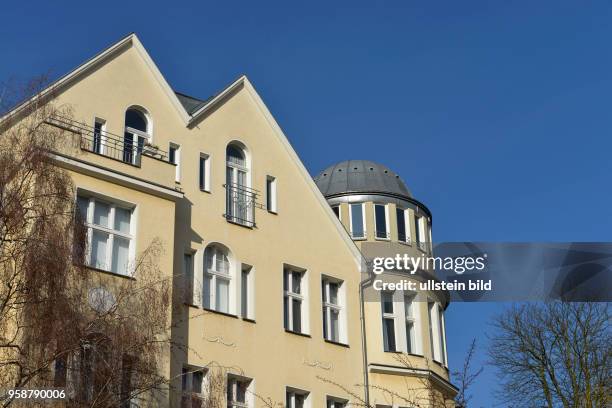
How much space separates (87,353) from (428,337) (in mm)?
15028

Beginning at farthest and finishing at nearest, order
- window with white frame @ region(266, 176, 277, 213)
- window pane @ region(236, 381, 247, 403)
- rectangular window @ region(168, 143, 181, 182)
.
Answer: window with white frame @ region(266, 176, 277, 213)
rectangular window @ region(168, 143, 181, 182)
window pane @ region(236, 381, 247, 403)

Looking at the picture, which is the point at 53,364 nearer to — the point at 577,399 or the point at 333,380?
the point at 333,380

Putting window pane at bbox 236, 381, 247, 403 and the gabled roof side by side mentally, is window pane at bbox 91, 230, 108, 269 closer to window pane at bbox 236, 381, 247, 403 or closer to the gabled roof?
the gabled roof

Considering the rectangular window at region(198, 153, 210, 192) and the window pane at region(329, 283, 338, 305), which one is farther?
the window pane at region(329, 283, 338, 305)

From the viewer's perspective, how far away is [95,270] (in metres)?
23.0

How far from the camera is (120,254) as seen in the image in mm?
25156

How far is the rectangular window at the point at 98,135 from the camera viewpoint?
2646 centimetres

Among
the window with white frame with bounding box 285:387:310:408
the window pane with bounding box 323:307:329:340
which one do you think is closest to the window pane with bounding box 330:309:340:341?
the window pane with bounding box 323:307:329:340

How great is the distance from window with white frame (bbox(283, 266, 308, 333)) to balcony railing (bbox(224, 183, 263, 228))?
1.89 m

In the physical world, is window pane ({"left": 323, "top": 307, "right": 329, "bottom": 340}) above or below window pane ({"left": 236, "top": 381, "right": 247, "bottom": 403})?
above

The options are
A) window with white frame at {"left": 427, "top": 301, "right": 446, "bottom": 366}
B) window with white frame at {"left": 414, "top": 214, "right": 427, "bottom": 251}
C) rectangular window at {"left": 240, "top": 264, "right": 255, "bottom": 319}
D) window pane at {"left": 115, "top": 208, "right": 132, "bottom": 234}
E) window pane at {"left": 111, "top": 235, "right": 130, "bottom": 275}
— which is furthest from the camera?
window with white frame at {"left": 414, "top": 214, "right": 427, "bottom": 251}

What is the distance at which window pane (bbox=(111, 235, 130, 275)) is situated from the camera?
2488 centimetres

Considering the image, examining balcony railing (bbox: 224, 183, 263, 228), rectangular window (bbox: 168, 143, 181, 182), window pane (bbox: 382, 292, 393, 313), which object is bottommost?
window pane (bbox: 382, 292, 393, 313)

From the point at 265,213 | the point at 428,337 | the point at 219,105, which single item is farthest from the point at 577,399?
the point at 219,105
